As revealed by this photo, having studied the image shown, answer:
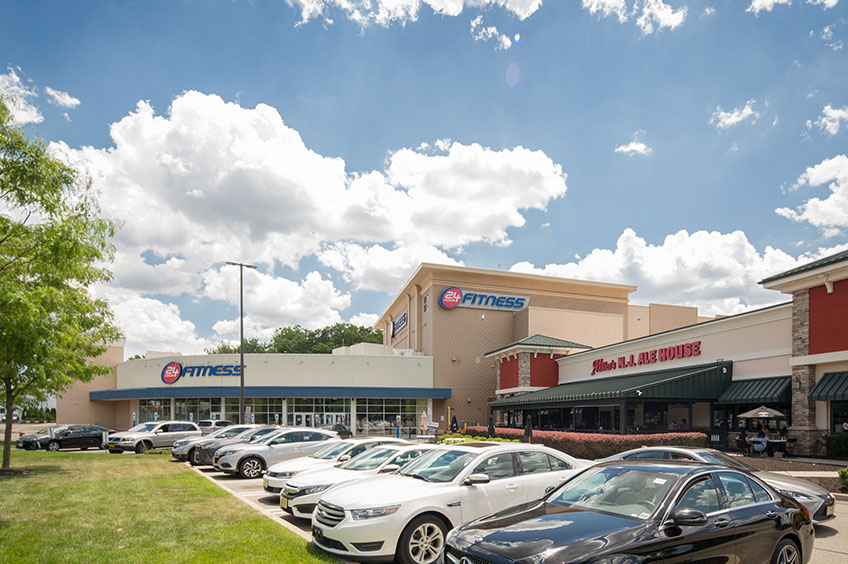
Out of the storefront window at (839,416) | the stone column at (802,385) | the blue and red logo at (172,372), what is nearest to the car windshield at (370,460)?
the storefront window at (839,416)

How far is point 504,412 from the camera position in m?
44.5

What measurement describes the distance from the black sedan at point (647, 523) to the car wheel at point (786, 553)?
10 mm

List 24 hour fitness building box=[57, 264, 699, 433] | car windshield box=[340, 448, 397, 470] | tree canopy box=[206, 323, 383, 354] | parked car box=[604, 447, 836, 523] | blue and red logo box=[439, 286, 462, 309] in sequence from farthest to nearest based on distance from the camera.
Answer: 1. tree canopy box=[206, 323, 383, 354]
2. blue and red logo box=[439, 286, 462, 309]
3. 24 hour fitness building box=[57, 264, 699, 433]
4. car windshield box=[340, 448, 397, 470]
5. parked car box=[604, 447, 836, 523]

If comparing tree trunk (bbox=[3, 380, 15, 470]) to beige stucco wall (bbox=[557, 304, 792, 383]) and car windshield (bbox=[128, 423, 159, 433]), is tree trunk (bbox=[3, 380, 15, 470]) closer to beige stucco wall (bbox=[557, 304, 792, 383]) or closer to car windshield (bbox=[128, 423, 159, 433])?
car windshield (bbox=[128, 423, 159, 433])

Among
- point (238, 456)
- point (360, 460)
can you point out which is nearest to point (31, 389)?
point (238, 456)

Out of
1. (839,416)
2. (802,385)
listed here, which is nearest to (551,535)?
(839,416)

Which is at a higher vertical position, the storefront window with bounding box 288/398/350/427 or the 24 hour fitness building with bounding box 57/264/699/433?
the 24 hour fitness building with bounding box 57/264/699/433

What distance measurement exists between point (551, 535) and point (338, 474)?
6.97 metres

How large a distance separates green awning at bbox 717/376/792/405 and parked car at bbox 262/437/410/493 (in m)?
16.2

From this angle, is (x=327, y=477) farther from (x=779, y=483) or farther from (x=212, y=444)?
(x=212, y=444)

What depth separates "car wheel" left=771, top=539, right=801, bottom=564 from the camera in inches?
253

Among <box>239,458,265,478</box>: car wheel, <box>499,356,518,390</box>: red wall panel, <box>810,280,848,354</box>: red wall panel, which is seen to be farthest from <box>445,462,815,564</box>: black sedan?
<box>499,356,518,390</box>: red wall panel

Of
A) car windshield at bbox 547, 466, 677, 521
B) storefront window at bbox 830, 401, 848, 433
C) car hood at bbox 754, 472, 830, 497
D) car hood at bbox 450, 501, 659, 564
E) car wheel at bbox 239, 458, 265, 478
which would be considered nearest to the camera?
car hood at bbox 450, 501, 659, 564

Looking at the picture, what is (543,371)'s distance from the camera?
41.9 meters
